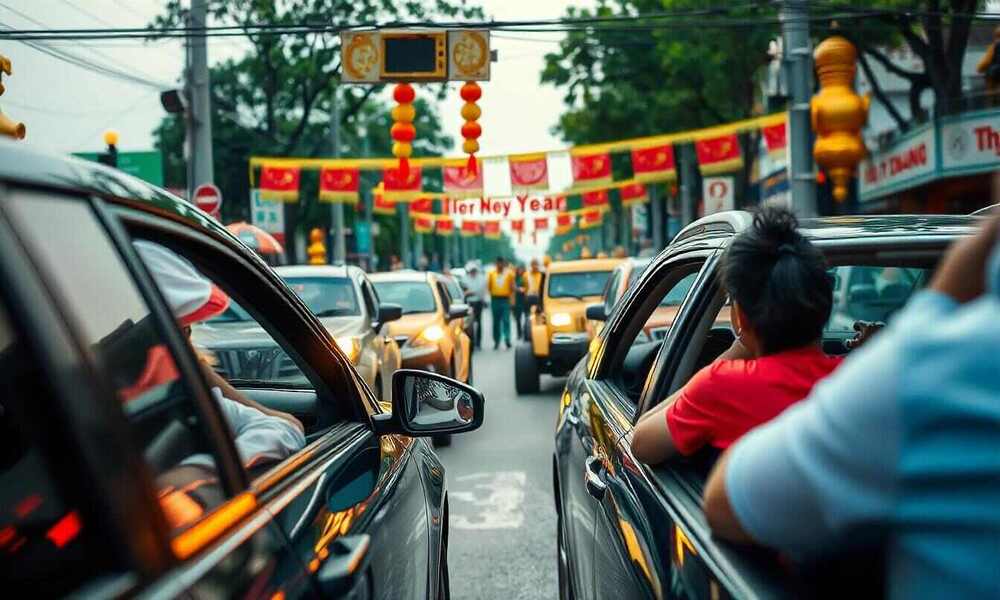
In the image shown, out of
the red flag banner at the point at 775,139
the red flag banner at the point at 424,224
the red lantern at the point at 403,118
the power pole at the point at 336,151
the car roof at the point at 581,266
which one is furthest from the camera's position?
the red flag banner at the point at 424,224

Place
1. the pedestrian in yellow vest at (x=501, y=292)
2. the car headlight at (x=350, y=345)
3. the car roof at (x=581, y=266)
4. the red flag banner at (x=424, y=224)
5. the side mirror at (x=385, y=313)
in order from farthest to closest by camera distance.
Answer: the red flag banner at (x=424, y=224)
the pedestrian in yellow vest at (x=501, y=292)
the car roof at (x=581, y=266)
the side mirror at (x=385, y=313)
the car headlight at (x=350, y=345)

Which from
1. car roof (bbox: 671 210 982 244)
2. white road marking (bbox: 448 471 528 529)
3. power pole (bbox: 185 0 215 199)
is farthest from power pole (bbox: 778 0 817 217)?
car roof (bbox: 671 210 982 244)

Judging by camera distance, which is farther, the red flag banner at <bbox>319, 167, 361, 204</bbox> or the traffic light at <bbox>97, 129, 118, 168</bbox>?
the red flag banner at <bbox>319, 167, 361, 204</bbox>

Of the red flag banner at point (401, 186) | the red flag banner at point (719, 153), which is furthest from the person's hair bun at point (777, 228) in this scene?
the red flag banner at point (401, 186)

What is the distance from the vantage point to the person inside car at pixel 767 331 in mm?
2254

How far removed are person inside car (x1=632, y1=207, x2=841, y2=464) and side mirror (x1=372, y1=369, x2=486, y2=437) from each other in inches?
32.1

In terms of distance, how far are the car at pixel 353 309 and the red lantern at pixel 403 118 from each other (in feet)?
26.2

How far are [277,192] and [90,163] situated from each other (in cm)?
2377

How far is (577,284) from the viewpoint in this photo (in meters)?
14.9

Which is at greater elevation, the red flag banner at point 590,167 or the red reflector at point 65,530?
Answer: the red flag banner at point 590,167

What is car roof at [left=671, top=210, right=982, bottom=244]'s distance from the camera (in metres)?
2.74

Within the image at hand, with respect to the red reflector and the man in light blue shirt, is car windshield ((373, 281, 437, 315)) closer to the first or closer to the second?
the red reflector

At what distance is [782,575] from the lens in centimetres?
181

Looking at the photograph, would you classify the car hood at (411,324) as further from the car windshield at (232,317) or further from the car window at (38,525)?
the car window at (38,525)
